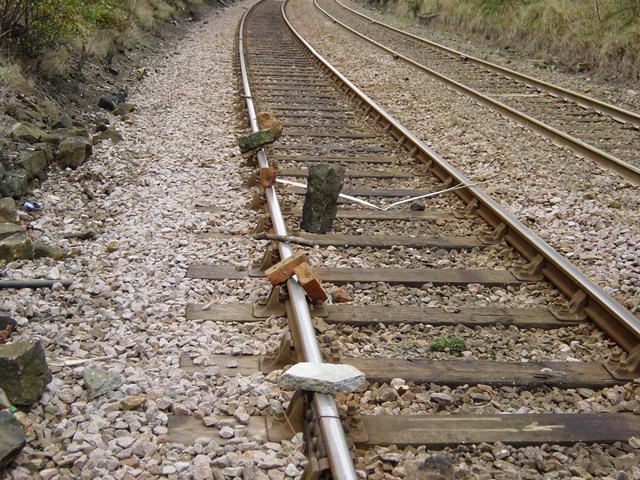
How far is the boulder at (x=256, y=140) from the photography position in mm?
6598

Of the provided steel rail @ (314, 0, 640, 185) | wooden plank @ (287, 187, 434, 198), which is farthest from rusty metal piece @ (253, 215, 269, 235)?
steel rail @ (314, 0, 640, 185)

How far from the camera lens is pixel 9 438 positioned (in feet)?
8.41

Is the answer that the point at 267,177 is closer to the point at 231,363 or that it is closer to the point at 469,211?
the point at 469,211

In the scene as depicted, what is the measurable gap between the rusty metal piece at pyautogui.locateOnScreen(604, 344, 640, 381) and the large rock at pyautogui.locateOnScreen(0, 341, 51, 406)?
2876 mm

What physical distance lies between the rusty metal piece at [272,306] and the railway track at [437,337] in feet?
0.04

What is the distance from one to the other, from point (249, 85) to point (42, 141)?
14.8 feet

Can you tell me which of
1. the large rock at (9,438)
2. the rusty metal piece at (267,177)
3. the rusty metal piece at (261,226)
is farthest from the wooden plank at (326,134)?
the large rock at (9,438)

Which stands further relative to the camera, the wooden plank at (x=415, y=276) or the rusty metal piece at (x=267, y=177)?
the rusty metal piece at (x=267, y=177)

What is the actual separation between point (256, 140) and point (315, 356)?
385 centimetres

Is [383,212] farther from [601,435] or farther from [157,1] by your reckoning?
[157,1]

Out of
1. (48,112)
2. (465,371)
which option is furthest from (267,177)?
(48,112)

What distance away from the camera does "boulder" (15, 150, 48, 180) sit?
568 cm

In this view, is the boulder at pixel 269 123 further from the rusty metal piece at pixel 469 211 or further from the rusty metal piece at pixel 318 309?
the rusty metal piece at pixel 318 309

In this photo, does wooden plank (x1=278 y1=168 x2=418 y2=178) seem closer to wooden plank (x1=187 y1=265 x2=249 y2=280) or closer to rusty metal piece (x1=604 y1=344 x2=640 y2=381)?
wooden plank (x1=187 y1=265 x2=249 y2=280)
